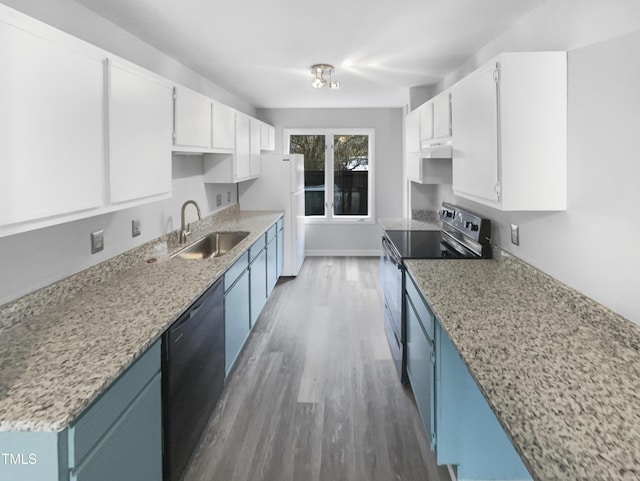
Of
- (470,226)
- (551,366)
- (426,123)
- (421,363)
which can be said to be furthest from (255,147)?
(551,366)

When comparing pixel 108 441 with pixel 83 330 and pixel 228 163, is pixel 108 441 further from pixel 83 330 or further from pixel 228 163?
pixel 228 163

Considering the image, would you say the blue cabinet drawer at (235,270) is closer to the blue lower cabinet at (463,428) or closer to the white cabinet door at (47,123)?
the white cabinet door at (47,123)

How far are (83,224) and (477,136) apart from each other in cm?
211

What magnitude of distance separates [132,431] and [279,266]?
3.90 meters

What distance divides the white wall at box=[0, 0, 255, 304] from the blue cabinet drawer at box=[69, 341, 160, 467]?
0.64 meters

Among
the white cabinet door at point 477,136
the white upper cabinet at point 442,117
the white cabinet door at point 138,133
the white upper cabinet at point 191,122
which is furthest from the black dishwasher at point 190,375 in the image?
the white upper cabinet at point 442,117

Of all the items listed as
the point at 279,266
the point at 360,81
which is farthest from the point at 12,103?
the point at 279,266

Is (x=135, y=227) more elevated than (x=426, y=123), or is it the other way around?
(x=426, y=123)

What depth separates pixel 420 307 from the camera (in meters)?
2.30

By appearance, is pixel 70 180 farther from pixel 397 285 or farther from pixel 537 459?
pixel 397 285

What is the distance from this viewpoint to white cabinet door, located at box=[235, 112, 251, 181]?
13.9ft

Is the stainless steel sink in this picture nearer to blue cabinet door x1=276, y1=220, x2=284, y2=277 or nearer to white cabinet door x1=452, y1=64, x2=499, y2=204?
blue cabinet door x1=276, y1=220, x2=284, y2=277

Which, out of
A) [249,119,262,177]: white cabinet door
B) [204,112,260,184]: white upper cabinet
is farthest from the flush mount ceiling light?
[249,119,262,177]: white cabinet door

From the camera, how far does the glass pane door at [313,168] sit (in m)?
7.02
